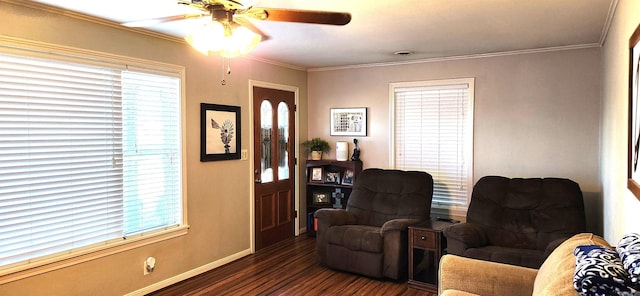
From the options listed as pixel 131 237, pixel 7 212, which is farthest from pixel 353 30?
pixel 7 212

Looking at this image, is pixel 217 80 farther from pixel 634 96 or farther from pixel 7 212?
pixel 634 96

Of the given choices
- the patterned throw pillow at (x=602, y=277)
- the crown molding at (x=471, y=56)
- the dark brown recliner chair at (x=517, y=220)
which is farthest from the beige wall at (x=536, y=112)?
the patterned throw pillow at (x=602, y=277)

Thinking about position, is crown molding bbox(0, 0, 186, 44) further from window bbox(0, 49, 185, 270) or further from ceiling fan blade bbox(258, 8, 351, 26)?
ceiling fan blade bbox(258, 8, 351, 26)

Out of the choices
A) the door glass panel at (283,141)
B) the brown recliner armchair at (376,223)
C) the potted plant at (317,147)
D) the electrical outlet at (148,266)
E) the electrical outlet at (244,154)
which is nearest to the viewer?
the electrical outlet at (148,266)

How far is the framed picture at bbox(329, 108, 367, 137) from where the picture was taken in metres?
5.56

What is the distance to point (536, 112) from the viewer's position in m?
4.50

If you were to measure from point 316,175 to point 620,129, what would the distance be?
3.67 meters

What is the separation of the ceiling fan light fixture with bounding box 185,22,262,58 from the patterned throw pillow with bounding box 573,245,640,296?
1818 mm

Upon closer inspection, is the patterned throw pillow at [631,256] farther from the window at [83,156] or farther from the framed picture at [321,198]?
the framed picture at [321,198]

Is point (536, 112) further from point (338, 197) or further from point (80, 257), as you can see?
point (80, 257)

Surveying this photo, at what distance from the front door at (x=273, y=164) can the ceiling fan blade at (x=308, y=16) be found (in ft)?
9.08

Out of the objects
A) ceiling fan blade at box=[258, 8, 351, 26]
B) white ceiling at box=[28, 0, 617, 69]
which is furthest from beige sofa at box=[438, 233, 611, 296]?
white ceiling at box=[28, 0, 617, 69]

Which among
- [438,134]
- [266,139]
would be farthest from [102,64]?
[438,134]

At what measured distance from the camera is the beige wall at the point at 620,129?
221cm
